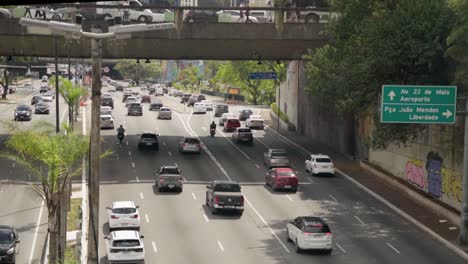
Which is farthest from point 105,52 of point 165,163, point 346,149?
point 346,149

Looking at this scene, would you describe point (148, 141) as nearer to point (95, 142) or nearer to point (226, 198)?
point (226, 198)

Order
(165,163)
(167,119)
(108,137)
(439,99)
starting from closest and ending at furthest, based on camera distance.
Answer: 1. (439,99)
2. (165,163)
3. (108,137)
4. (167,119)

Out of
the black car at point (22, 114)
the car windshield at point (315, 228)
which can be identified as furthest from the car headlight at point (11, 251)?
the black car at point (22, 114)

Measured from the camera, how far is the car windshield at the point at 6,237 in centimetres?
3516

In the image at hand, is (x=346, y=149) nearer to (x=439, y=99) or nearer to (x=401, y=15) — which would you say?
(x=401, y=15)

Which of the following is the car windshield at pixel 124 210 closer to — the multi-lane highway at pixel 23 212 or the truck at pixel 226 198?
the multi-lane highway at pixel 23 212

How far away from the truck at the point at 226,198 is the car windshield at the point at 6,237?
13.0 meters

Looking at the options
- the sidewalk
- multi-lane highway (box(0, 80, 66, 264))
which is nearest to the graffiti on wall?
the sidewalk

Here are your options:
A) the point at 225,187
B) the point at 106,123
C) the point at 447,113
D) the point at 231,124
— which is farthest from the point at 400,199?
the point at 106,123

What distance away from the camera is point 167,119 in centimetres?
9875

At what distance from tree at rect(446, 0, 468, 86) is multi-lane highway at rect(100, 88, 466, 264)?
8.74 meters

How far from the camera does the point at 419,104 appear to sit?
39.2 metres

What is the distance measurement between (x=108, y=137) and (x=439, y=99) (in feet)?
148

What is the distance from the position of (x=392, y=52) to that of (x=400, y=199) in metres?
10.8
